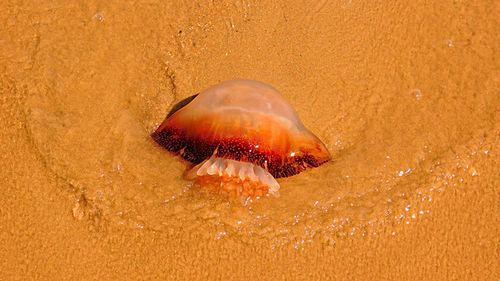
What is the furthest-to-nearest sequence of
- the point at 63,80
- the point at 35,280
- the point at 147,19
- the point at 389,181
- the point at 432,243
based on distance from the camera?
the point at 147,19 < the point at 63,80 < the point at 389,181 < the point at 432,243 < the point at 35,280

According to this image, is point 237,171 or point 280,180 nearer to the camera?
point 237,171

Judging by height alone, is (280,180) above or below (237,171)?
below

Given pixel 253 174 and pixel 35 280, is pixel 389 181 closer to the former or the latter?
pixel 253 174

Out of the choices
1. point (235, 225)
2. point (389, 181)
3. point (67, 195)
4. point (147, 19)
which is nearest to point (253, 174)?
point (235, 225)
